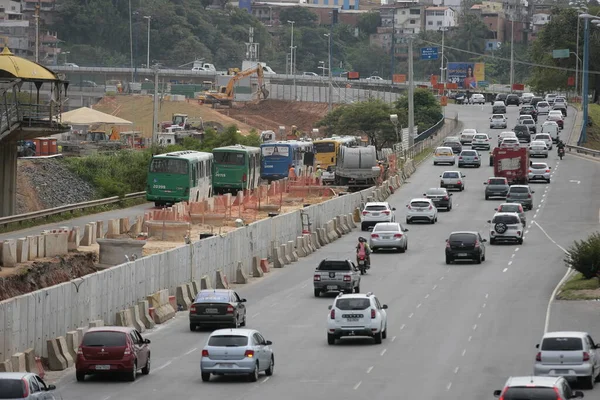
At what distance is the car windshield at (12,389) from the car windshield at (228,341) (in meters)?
7.38

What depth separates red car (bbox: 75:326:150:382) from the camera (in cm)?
3145

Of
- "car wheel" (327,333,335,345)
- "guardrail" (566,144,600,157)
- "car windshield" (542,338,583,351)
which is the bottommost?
"car wheel" (327,333,335,345)

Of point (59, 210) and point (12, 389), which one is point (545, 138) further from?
point (12, 389)

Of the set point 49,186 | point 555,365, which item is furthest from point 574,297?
point 49,186

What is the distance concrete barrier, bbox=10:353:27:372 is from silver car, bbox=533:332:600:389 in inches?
458

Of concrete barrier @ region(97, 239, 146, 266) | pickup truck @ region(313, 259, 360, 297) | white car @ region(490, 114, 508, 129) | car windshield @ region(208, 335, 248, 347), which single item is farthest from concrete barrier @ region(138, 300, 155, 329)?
white car @ region(490, 114, 508, 129)

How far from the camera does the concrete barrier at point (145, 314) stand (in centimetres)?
4106

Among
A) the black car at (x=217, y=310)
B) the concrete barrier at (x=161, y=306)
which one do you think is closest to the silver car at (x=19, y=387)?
the black car at (x=217, y=310)

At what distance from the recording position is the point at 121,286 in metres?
40.8

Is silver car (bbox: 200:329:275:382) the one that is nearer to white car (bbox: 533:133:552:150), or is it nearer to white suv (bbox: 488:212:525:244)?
white suv (bbox: 488:212:525:244)

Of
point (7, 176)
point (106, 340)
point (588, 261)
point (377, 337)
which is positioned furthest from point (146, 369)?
point (7, 176)

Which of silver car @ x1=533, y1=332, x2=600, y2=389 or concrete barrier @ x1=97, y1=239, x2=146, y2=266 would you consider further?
concrete barrier @ x1=97, y1=239, x2=146, y2=266

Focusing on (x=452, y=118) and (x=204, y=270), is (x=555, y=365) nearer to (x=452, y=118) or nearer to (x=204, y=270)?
(x=204, y=270)

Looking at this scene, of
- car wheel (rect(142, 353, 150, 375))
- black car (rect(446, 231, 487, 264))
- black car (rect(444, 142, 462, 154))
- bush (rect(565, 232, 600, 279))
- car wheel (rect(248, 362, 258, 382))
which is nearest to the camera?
car wheel (rect(248, 362, 258, 382))
